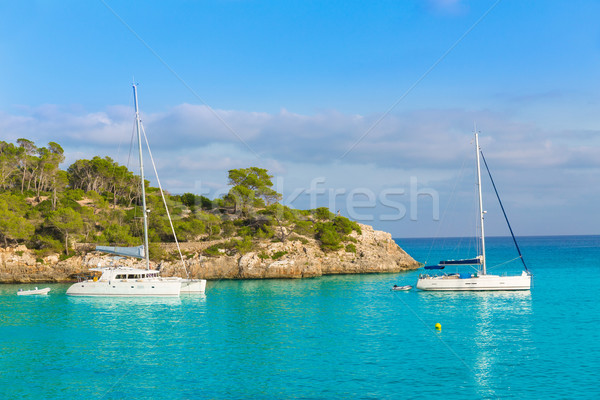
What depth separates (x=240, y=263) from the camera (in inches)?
2192

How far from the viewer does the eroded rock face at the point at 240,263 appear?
53.0 m

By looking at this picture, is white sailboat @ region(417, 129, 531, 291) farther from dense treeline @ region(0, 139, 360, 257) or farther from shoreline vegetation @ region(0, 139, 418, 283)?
dense treeline @ region(0, 139, 360, 257)

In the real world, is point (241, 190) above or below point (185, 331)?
above

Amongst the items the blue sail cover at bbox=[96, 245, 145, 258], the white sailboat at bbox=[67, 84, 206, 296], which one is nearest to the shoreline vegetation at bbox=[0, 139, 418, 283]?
the blue sail cover at bbox=[96, 245, 145, 258]

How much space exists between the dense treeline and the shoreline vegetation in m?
0.15

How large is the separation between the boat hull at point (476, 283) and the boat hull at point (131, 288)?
23.2 meters

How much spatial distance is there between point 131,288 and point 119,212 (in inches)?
1007

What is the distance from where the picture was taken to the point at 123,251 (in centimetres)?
4316

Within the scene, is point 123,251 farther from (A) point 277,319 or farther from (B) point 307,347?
(B) point 307,347

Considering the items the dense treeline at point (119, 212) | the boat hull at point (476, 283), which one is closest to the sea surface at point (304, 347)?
the boat hull at point (476, 283)

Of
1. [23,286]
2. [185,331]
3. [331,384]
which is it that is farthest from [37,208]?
[331,384]

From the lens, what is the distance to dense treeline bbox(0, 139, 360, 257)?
185ft

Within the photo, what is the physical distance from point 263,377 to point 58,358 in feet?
→ 36.1

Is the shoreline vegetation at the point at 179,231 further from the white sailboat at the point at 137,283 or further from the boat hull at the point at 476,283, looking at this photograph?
the boat hull at the point at 476,283
